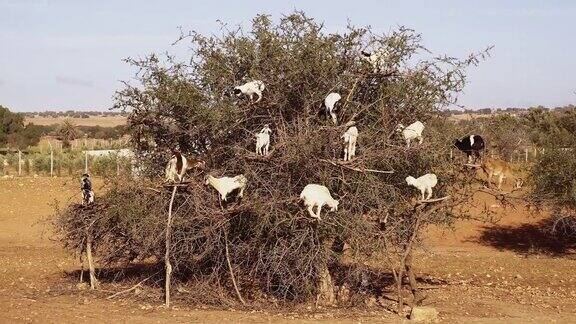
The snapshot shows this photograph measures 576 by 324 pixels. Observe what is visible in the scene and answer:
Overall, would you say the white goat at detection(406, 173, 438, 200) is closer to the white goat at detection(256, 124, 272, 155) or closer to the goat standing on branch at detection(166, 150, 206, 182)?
the white goat at detection(256, 124, 272, 155)

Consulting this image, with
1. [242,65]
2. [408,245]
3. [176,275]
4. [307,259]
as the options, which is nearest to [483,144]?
[408,245]

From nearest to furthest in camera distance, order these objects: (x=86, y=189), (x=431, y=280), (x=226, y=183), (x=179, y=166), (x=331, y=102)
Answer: (x=331, y=102) < (x=226, y=183) < (x=179, y=166) < (x=86, y=189) < (x=431, y=280)

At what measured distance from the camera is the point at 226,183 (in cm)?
1384

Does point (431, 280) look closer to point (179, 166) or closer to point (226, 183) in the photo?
point (226, 183)

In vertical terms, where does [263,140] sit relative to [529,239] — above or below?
above

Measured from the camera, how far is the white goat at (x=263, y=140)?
1399 cm

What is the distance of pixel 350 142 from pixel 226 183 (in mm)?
2304

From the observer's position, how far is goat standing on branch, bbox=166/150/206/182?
14117mm

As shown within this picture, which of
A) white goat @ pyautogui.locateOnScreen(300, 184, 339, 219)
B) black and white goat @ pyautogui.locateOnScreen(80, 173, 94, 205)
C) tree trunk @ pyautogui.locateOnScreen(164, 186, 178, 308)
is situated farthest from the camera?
black and white goat @ pyautogui.locateOnScreen(80, 173, 94, 205)

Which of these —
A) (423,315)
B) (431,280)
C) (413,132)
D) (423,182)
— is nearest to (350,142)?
(413,132)

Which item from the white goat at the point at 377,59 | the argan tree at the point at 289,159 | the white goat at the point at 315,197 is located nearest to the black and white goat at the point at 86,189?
the argan tree at the point at 289,159

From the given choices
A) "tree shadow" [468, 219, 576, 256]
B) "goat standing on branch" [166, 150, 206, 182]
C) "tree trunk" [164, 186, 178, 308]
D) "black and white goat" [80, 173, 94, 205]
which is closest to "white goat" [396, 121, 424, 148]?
"goat standing on branch" [166, 150, 206, 182]

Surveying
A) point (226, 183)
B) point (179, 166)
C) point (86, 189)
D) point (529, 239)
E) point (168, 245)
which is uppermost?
point (179, 166)

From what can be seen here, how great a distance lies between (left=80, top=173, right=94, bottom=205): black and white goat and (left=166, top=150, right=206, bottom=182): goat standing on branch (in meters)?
2.13
